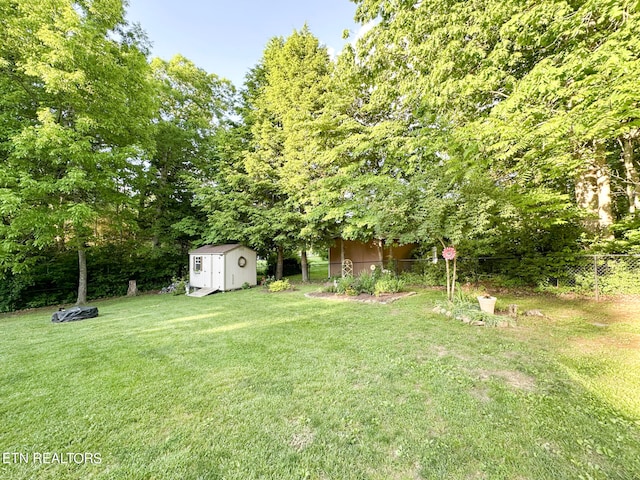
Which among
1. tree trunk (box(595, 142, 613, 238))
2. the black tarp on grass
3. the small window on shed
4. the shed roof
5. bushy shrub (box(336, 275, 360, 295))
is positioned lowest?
the black tarp on grass

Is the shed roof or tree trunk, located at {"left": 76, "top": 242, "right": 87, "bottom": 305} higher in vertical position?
the shed roof

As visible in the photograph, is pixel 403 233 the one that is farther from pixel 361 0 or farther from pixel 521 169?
pixel 361 0

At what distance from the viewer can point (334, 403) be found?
2574 mm

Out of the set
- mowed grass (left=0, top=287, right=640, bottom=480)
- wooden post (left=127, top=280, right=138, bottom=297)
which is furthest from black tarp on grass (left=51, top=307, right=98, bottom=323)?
wooden post (left=127, top=280, right=138, bottom=297)

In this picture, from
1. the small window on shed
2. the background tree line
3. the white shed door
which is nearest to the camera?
the background tree line

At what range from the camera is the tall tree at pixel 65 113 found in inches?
298

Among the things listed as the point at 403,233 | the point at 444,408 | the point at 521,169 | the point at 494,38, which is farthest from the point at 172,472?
the point at 521,169

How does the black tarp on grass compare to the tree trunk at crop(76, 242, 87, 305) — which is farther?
the tree trunk at crop(76, 242, 87, 305)

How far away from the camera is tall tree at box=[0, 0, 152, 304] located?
757 centimetres

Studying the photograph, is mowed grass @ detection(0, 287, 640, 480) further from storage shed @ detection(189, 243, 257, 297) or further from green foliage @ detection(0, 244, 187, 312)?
green foliage @ detection(0, 244, 187, 312)

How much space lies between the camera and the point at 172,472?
1811 millimetres

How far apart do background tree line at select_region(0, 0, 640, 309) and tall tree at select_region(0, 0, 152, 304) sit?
0.20ft

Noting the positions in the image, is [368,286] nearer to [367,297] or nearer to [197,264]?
[367,297]

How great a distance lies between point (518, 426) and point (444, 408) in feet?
1.85
